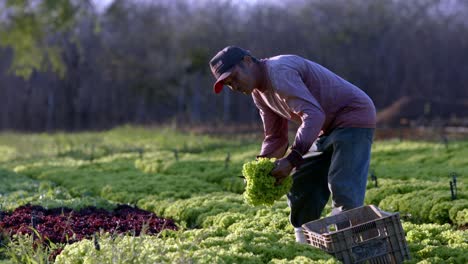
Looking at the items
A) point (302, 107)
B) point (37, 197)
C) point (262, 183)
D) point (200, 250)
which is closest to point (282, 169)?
point (262, 183)

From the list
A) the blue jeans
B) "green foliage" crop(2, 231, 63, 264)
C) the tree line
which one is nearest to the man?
the blue jeans

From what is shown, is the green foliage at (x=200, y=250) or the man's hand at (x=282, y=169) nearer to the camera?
the green foliage at (x=200, y=250)

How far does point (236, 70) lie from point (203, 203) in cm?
427

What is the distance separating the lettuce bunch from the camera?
6305 millimetres

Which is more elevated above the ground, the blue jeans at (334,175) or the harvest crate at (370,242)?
the blue jeans at (334,175)

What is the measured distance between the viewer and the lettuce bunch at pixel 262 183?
20.7ft

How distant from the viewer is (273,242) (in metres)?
6.42

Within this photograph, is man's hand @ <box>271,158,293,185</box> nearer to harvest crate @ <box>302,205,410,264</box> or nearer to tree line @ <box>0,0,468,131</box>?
harvest crate @ <box>302,205,410,264</box>

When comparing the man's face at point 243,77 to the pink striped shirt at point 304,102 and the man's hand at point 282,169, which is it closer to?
the pink striped shirt at point 304,102

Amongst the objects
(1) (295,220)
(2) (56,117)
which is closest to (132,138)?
(2) (56,117)

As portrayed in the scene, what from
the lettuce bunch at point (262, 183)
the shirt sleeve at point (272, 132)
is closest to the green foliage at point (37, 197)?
the shirt sleeve at point (272, 132)

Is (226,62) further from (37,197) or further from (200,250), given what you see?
(37,197)

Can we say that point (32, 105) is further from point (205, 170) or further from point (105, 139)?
point (205, 170)

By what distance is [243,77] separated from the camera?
6.44 meters
